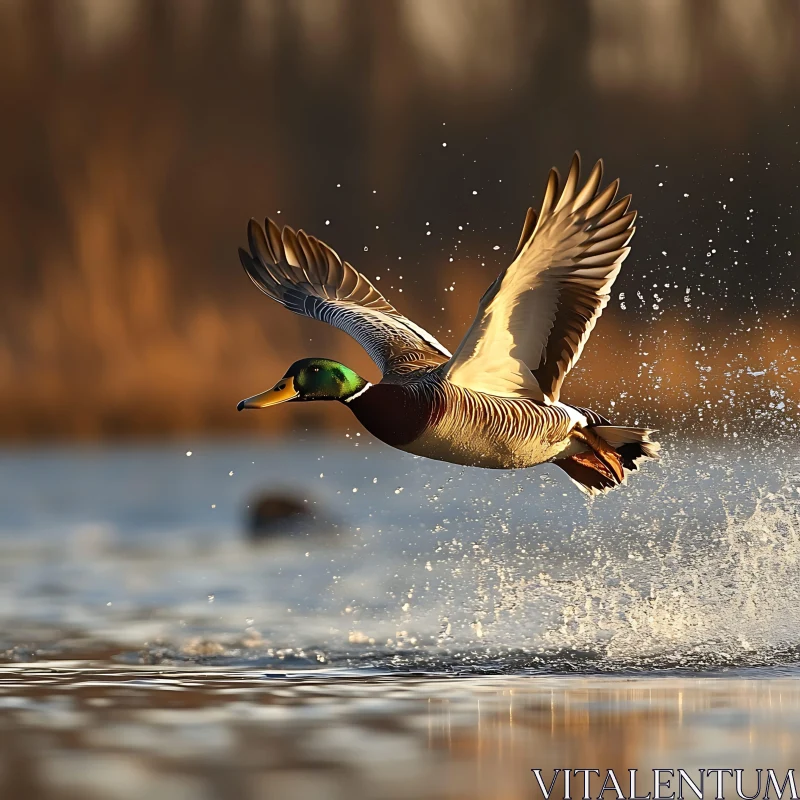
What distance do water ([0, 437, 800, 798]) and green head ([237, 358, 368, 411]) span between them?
1.55 metres

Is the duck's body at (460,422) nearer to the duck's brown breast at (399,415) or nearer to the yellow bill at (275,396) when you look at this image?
the duck's brown breast at (399,415)

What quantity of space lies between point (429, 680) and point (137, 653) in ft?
6.51

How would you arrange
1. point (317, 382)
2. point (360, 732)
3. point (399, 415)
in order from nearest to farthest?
point (360, 732)
point (399, 415)
point (317, 382)

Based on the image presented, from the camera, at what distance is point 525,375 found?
10.0 metres

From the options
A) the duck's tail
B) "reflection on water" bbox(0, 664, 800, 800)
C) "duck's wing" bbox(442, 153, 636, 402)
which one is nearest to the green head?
"duck's wing" bbox(442, 153, 636, 402)

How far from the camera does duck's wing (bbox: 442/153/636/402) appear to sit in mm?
9086

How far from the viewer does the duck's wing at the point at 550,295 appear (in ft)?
29.8

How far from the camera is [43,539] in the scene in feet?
56.9

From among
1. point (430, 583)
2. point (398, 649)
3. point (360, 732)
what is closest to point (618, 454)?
point (398, 649)

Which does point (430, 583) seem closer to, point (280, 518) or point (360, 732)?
point (360, 732)

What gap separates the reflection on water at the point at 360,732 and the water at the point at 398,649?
0.06 feet

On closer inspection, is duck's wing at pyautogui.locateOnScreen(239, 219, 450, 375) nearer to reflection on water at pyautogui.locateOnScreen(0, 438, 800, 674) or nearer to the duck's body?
the duck's body

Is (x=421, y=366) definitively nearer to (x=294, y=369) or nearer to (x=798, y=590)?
(x=294, y=369)

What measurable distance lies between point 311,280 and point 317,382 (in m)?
2.45
